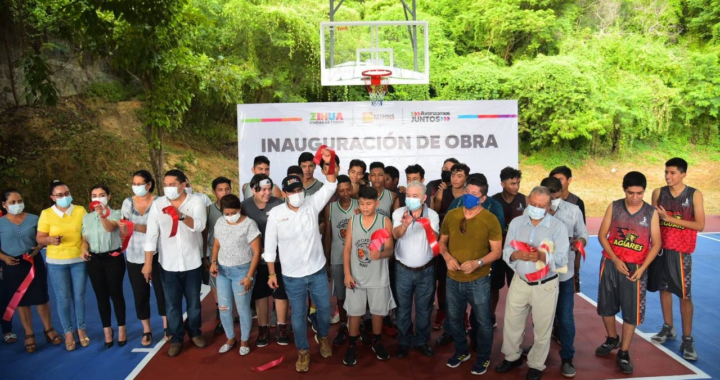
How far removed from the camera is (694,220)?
148 inches

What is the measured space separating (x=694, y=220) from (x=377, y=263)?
8.77 ft

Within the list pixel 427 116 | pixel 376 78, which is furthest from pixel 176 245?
pixel 427 116

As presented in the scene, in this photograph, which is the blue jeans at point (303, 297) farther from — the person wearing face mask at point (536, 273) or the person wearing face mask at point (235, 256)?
the person wearing face mask at point (536, 273)

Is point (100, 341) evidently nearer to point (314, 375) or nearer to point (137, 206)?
point (137, 206)

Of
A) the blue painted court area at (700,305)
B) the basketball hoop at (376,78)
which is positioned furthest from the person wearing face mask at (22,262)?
the blue painted court area at (700,305)

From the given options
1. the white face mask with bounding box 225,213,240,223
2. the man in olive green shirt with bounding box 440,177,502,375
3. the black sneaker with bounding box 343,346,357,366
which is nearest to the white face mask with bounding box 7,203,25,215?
the white face mask with bounding box 225,213,240,223

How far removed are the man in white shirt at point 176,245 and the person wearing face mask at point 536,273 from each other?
2.62 m

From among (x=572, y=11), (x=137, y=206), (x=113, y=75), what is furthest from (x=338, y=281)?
(x=572, y=11)

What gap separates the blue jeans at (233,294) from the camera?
153 inches

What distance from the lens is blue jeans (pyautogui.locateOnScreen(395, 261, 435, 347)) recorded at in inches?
146

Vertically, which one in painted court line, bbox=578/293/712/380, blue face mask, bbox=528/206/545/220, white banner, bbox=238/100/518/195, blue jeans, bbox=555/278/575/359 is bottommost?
painted court line, bbox=578/293/712/380

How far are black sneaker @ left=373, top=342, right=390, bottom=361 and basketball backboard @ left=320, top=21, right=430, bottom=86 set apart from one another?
15.2 feet

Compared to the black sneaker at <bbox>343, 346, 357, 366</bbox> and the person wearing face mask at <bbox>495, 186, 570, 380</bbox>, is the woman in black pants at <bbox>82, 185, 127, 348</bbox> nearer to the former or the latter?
the black sneaker at <bbox>343, 346, 357, 366</bbox>

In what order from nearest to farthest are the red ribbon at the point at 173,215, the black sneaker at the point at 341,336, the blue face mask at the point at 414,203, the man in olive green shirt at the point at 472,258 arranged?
the man in olive green shirt at the point at 472,258
the blue face mask at the point at 414,203
the red ribbon at the point at 173,215
the black sneaker at the point at 341,336
